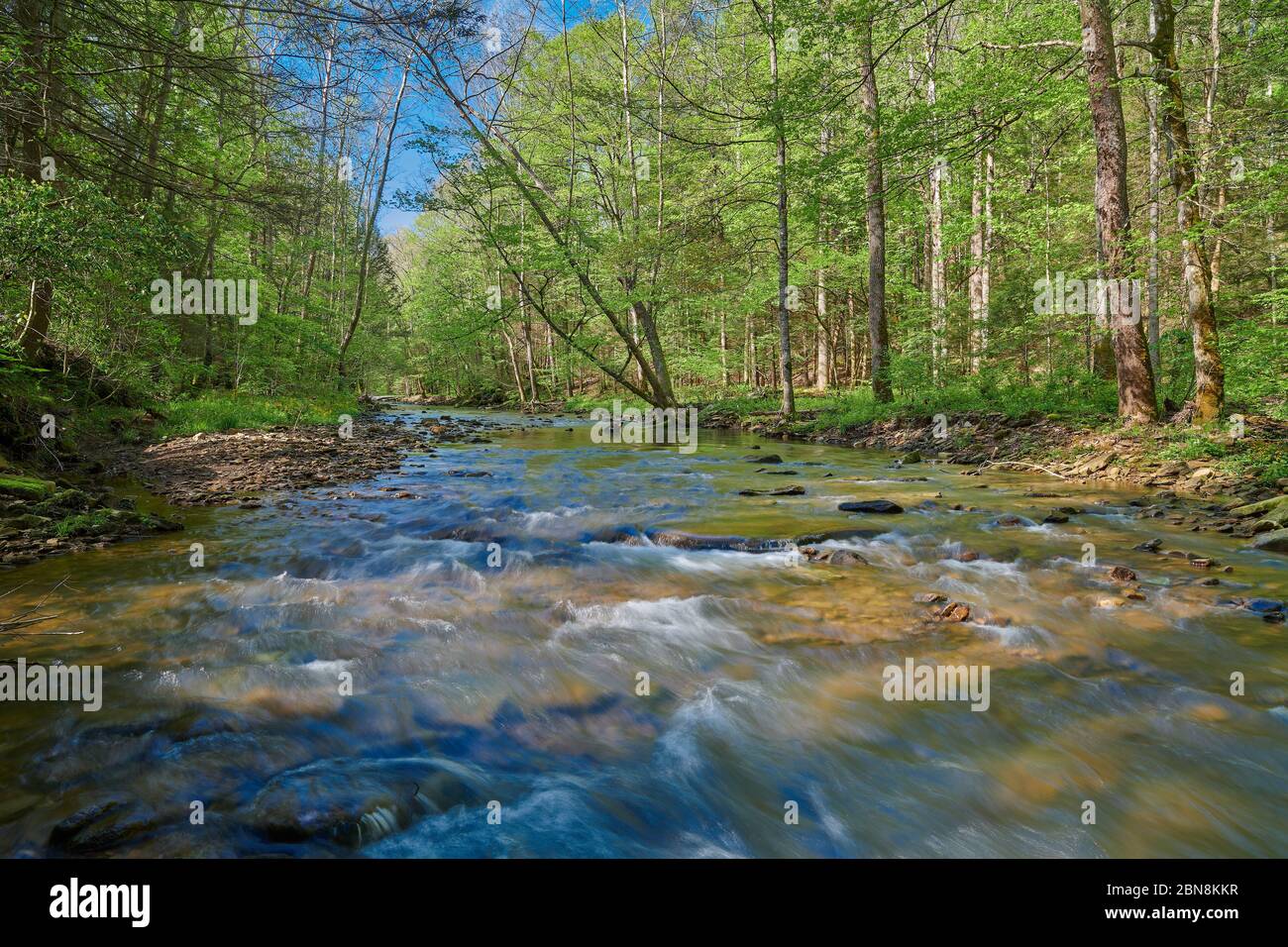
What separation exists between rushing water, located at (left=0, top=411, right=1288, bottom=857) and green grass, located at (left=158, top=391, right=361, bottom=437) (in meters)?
7.98

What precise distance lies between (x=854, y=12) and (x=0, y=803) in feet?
43.5

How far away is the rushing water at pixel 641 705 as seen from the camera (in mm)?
2635

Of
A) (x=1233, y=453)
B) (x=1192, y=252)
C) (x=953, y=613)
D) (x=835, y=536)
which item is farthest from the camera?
(x=1192, y=252)

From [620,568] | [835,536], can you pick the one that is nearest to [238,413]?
[620,568]

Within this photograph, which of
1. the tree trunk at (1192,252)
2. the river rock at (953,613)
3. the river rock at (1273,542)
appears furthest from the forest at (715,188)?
the river rock at (953,613)

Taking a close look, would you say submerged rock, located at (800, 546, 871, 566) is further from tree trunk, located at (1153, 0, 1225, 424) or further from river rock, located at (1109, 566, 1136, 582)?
tree trunk, located at (1153, 0, 1225, 424)

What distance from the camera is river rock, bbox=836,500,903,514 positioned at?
7.71 metres

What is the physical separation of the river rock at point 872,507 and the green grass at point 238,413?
12384 millimetres

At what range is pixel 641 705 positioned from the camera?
3.72 meters

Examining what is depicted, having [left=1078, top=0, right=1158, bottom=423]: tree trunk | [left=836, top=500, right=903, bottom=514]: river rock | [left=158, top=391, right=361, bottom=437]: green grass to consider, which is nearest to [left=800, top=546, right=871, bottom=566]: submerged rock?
[left=836, top=500, right=903, bottom=514]: river rock

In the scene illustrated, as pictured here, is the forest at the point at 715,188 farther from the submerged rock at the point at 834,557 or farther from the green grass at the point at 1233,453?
the submerged rock at the point at 834,557

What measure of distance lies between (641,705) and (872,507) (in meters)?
5.14

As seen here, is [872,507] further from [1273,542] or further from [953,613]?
[1273,542]

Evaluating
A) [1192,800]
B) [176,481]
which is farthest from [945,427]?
[176,481]
